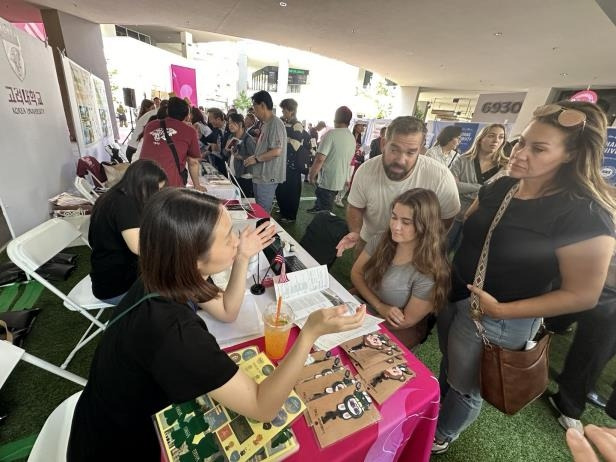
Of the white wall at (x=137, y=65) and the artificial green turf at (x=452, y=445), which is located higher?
the white wall at (x=137, y=65)

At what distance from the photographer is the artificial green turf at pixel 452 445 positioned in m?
1.46

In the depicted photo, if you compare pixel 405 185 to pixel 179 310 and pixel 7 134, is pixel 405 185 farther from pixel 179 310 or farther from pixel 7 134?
pixel 7 134

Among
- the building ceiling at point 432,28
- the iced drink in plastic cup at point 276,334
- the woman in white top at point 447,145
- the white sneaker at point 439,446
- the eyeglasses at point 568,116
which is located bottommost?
the white sneaker at point 439,446

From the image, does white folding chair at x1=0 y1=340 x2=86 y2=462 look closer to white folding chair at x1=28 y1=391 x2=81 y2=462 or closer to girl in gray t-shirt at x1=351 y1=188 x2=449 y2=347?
white folding chair at x1=28 y1=391 x2=81 y2=462

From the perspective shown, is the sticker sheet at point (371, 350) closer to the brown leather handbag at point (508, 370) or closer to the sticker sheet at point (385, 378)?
the sticker sheet at point (385, 378)

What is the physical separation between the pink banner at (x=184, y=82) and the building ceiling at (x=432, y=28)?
16.1ft

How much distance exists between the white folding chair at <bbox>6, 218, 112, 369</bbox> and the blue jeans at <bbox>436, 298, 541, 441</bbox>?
175 centimetres

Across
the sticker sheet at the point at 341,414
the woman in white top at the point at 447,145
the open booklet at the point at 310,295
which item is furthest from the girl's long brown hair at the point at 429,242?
the woman in white top at the point at 447,145

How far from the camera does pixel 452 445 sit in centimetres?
150

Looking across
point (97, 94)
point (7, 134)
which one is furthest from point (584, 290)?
point (97, 94)

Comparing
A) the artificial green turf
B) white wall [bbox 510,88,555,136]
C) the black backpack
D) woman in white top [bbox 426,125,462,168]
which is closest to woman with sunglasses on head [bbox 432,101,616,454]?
the artificial green turf

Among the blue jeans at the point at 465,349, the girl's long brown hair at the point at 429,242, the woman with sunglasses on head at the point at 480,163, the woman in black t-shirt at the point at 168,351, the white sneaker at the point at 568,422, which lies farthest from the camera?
the woman with sunglasses on head at the point at 480,163

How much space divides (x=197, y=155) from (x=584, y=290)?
9.78ft

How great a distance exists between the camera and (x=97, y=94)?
18.5 feet
